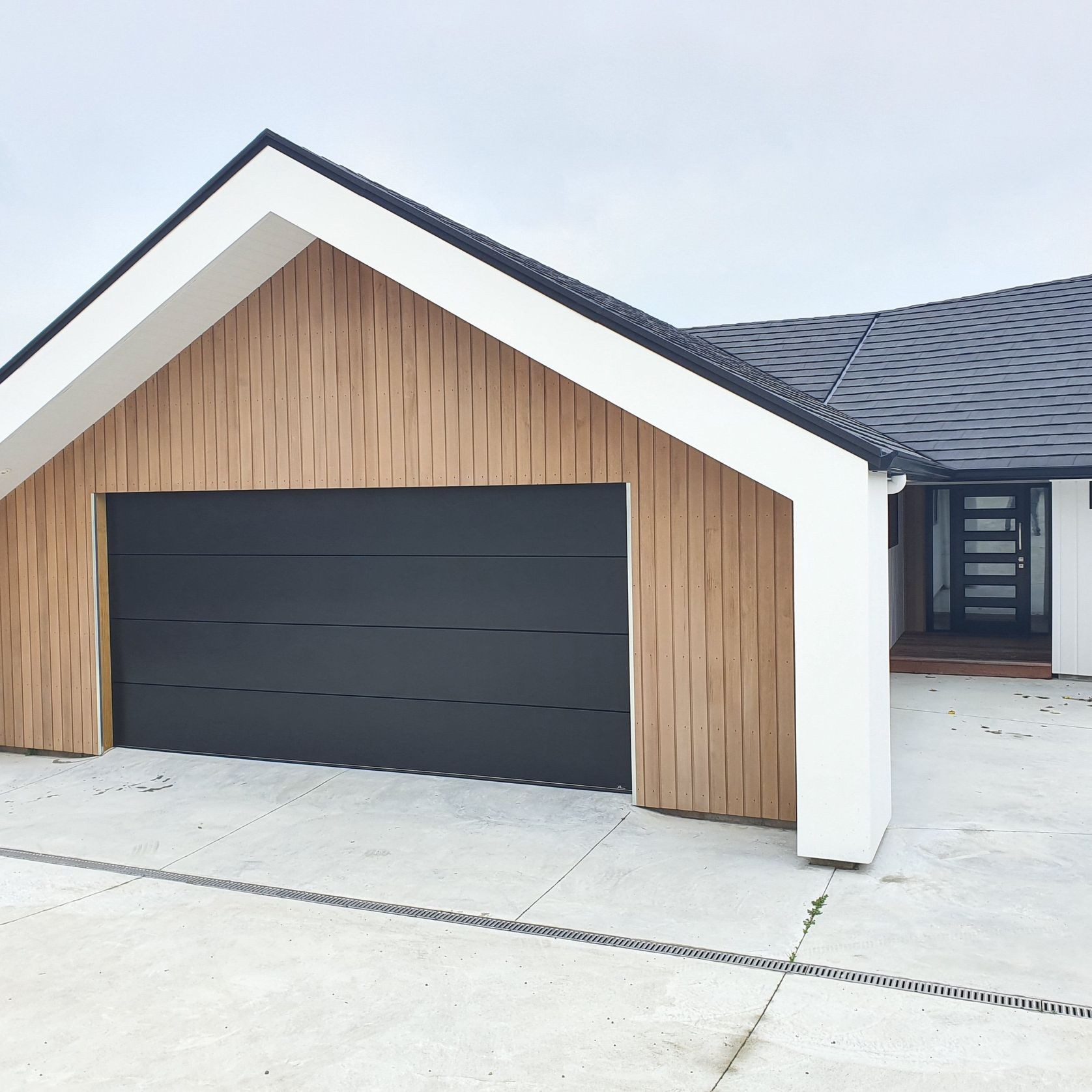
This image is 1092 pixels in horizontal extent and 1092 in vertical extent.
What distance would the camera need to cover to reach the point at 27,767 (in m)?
8.12

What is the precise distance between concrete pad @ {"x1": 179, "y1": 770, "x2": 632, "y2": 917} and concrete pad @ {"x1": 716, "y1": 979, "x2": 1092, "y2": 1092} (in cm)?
159

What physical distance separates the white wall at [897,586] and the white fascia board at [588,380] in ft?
20.5

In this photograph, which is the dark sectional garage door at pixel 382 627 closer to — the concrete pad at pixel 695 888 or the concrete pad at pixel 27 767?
the concrete pad at pixel 27 767

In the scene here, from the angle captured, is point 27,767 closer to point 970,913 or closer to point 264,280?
point 264,280

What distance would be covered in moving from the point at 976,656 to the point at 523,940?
25.6 feet

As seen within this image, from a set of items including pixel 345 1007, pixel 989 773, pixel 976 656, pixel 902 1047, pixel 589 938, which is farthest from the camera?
pixel 976 656

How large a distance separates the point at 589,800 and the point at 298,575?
2774 mm

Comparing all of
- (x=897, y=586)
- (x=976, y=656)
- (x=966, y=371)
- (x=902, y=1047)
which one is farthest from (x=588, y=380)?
(x=897, y=586)

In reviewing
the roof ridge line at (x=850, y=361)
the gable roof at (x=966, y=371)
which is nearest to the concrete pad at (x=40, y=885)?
the gable roof at (x=966, y=371)

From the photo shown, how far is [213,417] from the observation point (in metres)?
7.73

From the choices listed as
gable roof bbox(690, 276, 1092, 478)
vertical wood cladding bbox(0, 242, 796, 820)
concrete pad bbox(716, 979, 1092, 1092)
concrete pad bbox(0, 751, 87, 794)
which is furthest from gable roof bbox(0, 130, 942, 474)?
concrete pad bbox(0, 751, 87, 794)

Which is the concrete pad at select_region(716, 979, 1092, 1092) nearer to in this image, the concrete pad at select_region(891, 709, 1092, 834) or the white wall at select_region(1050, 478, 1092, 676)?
the concrete pad at select_region(891, 709, 1092, 834)

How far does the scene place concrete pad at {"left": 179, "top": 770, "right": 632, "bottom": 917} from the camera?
5.43 m

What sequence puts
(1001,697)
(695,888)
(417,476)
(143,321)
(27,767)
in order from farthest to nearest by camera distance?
(1001,697) < (27,767) < (417,476) < (143,321) < (695,888)
